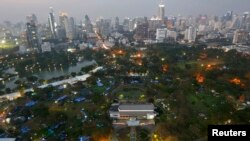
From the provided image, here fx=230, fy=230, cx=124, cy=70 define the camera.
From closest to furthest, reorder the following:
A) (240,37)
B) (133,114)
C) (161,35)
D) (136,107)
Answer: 1. (133,114)
2. (136,107)
3. (240,37)
4. (161,35)

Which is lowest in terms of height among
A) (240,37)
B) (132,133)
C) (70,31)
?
(132,133)

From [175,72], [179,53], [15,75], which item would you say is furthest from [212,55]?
[15,75]

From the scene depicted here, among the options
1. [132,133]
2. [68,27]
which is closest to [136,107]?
[132,133]

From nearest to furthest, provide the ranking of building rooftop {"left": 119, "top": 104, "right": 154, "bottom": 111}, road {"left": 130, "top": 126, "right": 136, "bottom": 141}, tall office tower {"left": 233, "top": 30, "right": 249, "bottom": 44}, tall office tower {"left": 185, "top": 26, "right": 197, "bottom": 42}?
road {"left": 130, "top": 126, "right": 136, "bottom": 141} → building rooftop {"left": 119, "top": 104, "right": 154, "bottom": 111} → tall office tower {"left": 233, "top": 30, "right": 249, "bottom": 44} → tall office tower {"left": 185, "top": 26, "right": 197, "bottom": 42}

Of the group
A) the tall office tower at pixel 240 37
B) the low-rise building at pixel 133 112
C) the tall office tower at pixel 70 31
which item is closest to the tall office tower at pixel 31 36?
the tall office tower at pixel 70 31

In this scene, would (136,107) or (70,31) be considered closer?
(136,107)

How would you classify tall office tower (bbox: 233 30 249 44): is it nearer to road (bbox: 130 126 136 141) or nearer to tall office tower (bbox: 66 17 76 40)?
tall office tower (bbox: 66 17 76 40)

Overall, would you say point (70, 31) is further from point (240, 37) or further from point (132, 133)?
point (132, 133)

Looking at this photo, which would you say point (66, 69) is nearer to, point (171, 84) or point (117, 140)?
point (171, 84)

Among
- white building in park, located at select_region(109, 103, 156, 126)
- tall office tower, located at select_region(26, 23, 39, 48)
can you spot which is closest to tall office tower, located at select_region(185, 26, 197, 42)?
tall office tower, located at select_region(26, 23, 39, 48)

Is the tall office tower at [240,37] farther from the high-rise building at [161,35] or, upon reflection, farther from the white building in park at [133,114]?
the white building in park at [133,114]

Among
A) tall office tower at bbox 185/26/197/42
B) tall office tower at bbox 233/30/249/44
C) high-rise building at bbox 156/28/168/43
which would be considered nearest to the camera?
tall office tower at bbox 233/30/249/44

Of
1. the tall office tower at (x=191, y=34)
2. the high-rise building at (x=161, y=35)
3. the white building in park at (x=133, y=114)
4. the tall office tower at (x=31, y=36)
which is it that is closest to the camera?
the white building in park at (x=133, y=114)
